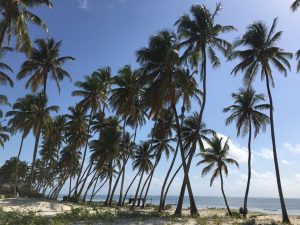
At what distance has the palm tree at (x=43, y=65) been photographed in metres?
36.0

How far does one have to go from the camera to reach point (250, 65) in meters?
29.5

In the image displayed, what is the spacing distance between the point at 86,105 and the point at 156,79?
645 inches

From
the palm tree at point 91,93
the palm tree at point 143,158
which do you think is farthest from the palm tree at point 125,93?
the palm tree at point 143,158

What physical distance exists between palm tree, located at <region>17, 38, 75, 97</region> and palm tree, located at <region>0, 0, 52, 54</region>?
1255cm

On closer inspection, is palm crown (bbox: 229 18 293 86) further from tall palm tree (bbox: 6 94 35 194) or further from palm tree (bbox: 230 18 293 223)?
tall palm tree (bbox: 6 94 35 194)

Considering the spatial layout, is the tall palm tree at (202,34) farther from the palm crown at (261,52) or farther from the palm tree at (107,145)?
the palm tree at (107,145)

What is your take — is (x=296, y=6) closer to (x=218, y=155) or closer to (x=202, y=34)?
(x=202, y=34)

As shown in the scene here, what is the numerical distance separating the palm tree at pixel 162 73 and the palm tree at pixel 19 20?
8337 millimetres

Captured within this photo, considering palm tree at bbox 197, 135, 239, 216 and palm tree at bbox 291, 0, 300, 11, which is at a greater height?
palm tree at bbox 291, 0, 300, 11

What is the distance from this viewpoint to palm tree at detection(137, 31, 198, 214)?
2720 cm

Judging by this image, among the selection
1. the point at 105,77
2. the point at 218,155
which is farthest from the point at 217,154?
the point at 105,77

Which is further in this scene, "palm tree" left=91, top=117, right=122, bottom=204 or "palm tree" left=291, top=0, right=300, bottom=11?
"palm tree" left=91, top=117, right=122, bottom=204

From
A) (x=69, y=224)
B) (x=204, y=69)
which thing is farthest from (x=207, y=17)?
(x=69, y=224)

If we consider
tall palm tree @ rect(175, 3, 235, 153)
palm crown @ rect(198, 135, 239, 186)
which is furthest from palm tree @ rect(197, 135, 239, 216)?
tall palm tree @ rect(175, 3, 235, 153)
